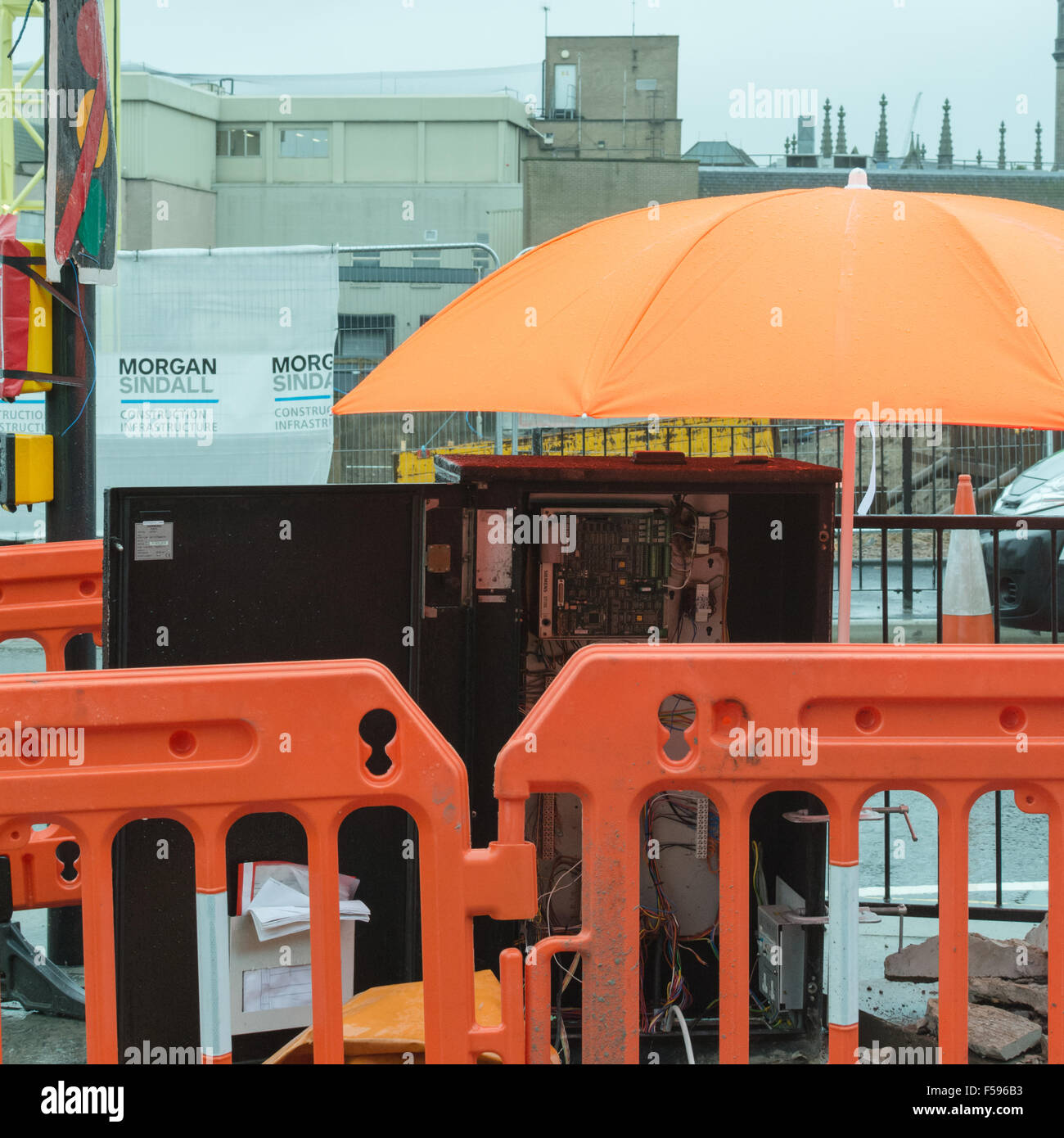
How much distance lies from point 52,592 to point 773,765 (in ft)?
10.0

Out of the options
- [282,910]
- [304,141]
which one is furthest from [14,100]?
[304,141]

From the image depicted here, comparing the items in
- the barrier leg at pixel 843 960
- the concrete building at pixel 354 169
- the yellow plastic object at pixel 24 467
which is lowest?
the barrier leg at pixel 843 960

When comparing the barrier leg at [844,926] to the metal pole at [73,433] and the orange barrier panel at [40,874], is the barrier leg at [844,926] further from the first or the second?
the metal pole at [73,433]

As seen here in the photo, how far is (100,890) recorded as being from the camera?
2.52 metres

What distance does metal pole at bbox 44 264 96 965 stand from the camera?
486 centimetres

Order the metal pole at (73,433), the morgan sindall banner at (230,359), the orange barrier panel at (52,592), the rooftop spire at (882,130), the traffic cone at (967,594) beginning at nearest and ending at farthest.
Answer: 1. the orange barrier panel at (52,592)
2. the metal pole at (73,433)
3. the traffic cone at (967,594)
4. the morgan sindall banner at (230,359)
5. the rooftop spire at (882,130)

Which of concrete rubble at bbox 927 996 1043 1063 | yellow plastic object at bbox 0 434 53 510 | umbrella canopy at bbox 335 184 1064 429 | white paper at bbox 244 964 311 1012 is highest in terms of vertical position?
umbrella canopy at bbox 335 184 1064 429

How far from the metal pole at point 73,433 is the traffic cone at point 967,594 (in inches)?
217

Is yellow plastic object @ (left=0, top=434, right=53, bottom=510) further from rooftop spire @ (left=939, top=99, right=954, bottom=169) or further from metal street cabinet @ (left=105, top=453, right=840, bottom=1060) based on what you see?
rooftop spire @ (left=939, top=99, right=954, bottom=169)

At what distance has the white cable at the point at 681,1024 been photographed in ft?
12.4

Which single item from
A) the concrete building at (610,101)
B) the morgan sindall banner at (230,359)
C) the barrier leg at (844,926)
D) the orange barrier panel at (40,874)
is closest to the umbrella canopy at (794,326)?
the barrier leg at (844,926)

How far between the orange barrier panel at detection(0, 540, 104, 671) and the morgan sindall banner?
6006 mm

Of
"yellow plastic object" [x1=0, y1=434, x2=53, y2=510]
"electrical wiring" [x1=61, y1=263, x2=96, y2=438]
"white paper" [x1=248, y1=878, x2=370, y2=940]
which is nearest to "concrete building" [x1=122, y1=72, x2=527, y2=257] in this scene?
"electrical wiring" [x1=61, y1=263, x2=96, y2=438]

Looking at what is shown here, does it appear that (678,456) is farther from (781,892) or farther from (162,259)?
(162,259)
